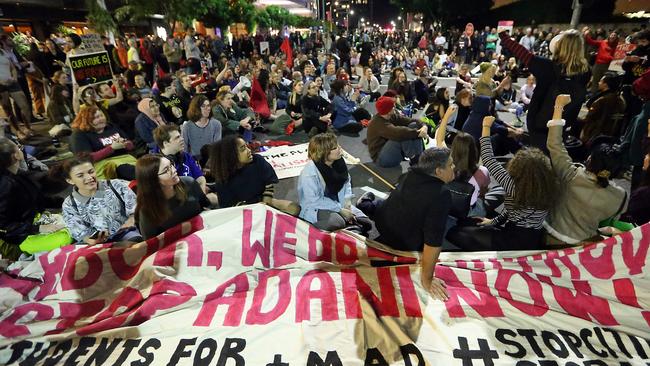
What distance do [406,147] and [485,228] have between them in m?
2.93

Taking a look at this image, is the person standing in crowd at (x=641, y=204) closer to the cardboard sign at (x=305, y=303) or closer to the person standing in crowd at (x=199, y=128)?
the cardboard sign at (x=305, y=303)

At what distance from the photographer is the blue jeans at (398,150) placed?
650cm

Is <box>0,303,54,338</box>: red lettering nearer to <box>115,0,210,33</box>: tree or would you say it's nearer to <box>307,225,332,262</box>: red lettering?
<box>307,225,332,262</box>: red lettering

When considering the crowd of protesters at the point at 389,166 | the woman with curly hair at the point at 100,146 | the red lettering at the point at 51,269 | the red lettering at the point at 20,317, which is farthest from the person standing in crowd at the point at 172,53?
the red lettering at the point at 20,317

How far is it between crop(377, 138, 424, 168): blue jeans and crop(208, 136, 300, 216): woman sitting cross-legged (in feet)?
8.72

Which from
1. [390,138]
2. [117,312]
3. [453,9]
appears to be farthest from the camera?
[453,9]

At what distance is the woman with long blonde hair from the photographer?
4.31 metres

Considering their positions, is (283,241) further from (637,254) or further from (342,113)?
(342,113)

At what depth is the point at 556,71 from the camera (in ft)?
14.5

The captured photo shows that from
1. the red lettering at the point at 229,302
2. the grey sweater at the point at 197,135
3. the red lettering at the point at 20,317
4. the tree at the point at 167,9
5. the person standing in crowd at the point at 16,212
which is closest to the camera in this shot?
the red lettering at the point at 20,317

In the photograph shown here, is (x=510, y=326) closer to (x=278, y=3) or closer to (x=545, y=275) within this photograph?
(x=545, y=275)

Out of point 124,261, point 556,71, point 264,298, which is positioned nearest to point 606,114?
point 556,71

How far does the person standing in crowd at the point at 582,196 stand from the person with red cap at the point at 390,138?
2.69 m

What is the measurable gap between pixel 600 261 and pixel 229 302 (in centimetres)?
318
